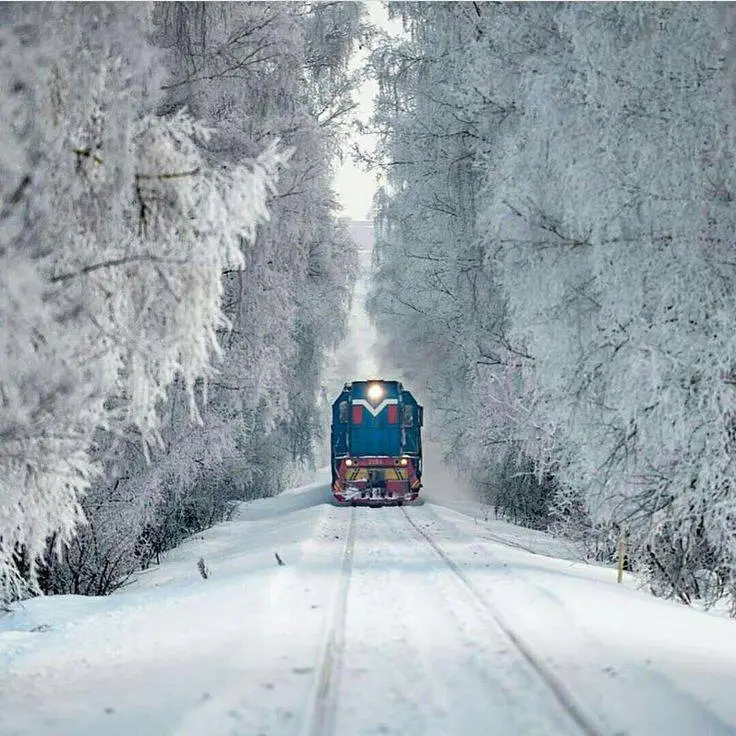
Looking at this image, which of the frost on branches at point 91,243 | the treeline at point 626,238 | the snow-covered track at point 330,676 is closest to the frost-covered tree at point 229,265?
the snow-covered track at point 330,676

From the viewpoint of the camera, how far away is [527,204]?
895 centimetres

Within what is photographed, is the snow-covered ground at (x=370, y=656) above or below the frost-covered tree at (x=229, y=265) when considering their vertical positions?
below

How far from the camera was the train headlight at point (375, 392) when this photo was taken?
30.7 metres

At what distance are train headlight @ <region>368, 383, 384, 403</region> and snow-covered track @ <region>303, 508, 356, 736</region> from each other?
59.6 feet

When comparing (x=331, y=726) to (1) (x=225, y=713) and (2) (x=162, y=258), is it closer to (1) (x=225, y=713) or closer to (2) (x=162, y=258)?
(1) (x=225, y=713)

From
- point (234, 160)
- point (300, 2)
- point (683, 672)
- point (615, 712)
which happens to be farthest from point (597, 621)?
point (300, 2)

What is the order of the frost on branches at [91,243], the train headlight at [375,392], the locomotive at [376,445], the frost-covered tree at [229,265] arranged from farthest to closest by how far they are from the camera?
the train headlight at [375,392]
the locomotive at [376,445]
the frost-covered tree at [229,265]
the frost on branches at [91,243]

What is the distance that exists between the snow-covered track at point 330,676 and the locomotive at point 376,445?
56.2 ft

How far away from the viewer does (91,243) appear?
694cm

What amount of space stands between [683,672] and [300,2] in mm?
12638

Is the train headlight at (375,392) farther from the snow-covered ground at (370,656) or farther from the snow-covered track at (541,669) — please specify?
the snow-covered track at (541,669)

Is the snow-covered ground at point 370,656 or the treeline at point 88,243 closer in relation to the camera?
the treeline at point 88,243

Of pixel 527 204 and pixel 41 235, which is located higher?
pixel 527 204

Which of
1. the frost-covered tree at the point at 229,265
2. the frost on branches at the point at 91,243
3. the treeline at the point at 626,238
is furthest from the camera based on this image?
the frost-covered tree at the point at 229,265
